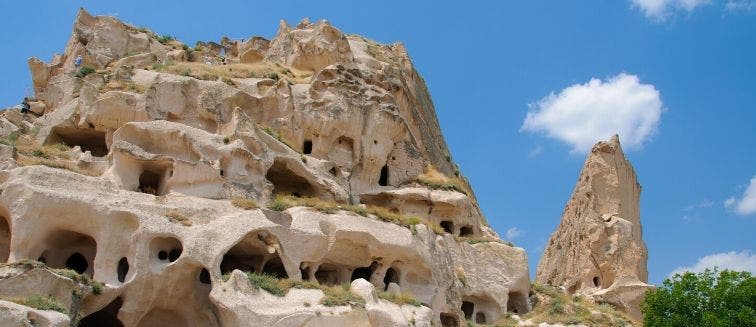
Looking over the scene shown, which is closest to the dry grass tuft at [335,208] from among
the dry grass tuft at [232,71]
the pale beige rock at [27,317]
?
the pale beige rock at [27,317]

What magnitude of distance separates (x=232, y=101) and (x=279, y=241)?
1124cm

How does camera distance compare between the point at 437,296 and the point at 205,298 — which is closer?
the point at 205,298

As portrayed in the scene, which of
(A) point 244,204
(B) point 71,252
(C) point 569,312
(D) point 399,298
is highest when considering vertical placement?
(C) point 569,312

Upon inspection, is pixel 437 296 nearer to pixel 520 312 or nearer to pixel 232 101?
pixel 520 312

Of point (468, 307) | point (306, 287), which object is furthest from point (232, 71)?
point (306, 287)

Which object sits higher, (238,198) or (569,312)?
(569,312)

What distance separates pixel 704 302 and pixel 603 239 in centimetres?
1257

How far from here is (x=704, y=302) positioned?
A: 28.1 meters

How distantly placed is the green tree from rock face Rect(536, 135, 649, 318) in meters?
8.77

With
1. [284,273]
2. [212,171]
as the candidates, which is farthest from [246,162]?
[284,273]

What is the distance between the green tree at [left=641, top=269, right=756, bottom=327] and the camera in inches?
1054

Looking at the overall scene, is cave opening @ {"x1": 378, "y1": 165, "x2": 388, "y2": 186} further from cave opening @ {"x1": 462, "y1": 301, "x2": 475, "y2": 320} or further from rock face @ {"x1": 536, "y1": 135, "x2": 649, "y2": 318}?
rock face @ {"x1": 536, "y1": 135, "x2": 649, "y2": 318}

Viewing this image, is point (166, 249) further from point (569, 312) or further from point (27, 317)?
point (569, 312)

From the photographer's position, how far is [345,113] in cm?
3566
